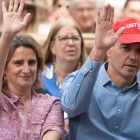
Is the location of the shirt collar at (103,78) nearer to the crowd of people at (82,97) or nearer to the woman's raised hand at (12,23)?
the crowd of people at (82,97)

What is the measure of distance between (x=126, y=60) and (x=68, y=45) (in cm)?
84

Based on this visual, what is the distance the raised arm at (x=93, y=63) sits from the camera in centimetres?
114

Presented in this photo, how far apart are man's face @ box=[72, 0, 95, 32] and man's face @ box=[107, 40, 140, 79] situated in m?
1.73

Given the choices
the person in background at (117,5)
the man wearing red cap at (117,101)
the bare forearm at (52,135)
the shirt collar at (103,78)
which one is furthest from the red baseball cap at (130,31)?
the person in background at (117,5)

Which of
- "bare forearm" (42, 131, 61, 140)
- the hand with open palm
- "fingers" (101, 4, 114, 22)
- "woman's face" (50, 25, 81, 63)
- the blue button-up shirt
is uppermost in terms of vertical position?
"fingers" (101, 4, 114, 22)

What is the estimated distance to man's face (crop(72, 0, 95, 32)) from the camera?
3.08 meters

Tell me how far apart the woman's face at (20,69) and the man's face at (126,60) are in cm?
43

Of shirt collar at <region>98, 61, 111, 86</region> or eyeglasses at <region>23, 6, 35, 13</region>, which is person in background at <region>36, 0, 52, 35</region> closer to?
eyeglasses at <region>23, 6, 35, 13</region>

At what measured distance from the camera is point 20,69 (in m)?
1.35

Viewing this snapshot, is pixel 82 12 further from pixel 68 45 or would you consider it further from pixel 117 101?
pixel 117 101

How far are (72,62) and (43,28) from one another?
203cm

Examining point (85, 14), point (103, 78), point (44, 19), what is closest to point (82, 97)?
point (103, 78)

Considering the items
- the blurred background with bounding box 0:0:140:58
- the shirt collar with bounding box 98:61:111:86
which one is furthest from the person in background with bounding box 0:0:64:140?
the blurred background with bounding box 0:0:140:58

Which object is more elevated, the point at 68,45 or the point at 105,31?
the point at 105,31
